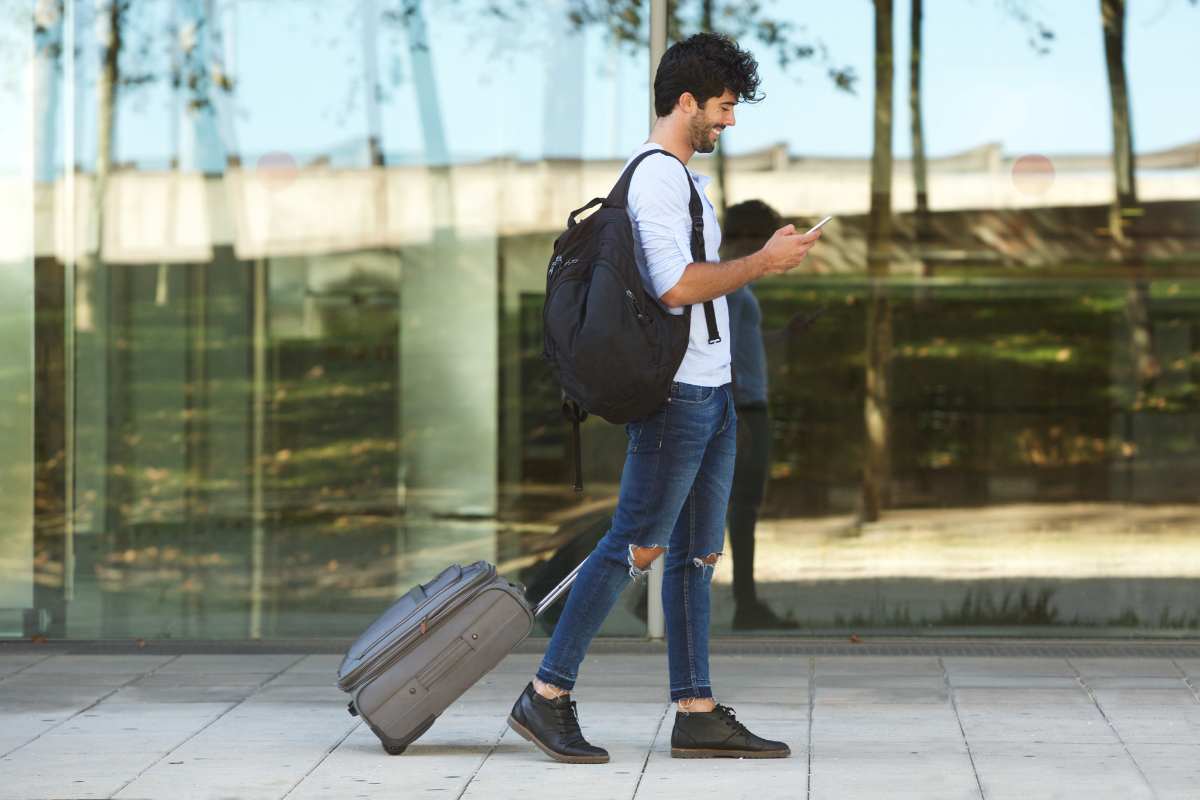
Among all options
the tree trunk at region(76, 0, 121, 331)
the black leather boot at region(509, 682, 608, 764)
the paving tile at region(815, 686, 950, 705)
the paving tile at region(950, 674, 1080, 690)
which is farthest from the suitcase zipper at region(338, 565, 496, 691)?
the tree trunk at region(76, 0, 121, 331)

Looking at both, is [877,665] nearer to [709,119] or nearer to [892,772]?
[892,772]

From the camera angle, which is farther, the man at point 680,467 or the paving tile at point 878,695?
the paving tile at point 878,695

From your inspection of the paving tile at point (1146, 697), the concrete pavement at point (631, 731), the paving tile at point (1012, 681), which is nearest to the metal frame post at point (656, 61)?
the concrete pavement at point (631, 731)

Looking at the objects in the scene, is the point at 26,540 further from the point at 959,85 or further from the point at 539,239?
the point at 959,85

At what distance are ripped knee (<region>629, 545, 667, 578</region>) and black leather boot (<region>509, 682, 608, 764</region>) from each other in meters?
0.38

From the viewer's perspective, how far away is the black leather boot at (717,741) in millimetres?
5039

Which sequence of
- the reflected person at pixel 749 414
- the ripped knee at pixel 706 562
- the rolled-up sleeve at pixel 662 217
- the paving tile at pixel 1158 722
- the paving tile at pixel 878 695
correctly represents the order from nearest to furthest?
the rolled-up sleeve at pixel 662 217 → the ripped knee at pixel 706 562 → the paving tile at pixel 1158 722 → the paving tile at pixel 878 695 → the reflected person at pixel 749 414

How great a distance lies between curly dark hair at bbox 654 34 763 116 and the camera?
4965 mm

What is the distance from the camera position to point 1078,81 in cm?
750

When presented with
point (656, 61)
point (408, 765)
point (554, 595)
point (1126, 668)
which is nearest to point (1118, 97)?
point (656, 61)

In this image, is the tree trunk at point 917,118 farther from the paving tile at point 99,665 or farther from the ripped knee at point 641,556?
the paving tile at point 99,665

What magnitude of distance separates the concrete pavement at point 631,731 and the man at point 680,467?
119 mm

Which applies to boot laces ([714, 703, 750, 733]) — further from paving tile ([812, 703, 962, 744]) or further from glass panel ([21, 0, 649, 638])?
glass panel ([21, 0, 649, 638])

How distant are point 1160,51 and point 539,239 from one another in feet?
8.12
